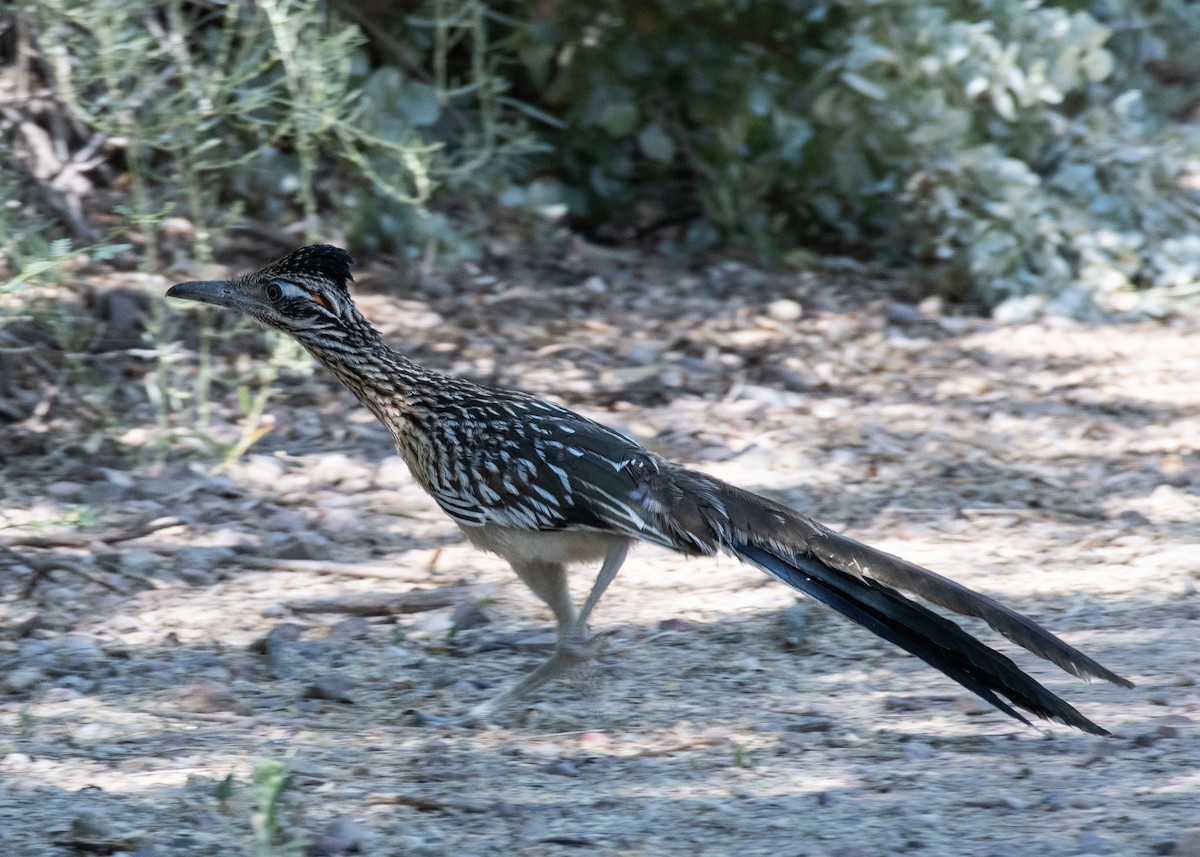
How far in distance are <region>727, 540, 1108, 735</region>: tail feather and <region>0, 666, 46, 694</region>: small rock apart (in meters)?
2.09

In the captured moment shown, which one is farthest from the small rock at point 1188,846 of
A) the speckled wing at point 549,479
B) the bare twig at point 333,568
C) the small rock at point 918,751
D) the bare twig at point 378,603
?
the bare twig at point 333,568

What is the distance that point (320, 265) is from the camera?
5.14m

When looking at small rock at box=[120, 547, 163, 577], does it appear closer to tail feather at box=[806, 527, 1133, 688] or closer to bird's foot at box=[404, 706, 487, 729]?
bird's foot at box=[404, 706, 487, 729]

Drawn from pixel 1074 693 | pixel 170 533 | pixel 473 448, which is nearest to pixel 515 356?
pixel 170 533

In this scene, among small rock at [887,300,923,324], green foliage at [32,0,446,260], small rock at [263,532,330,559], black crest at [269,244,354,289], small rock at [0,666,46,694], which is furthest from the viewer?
small rock at [887,300,923,324]

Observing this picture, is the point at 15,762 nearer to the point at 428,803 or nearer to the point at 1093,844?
the point at 428,803

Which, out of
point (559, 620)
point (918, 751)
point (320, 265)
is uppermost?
point (320, 265)

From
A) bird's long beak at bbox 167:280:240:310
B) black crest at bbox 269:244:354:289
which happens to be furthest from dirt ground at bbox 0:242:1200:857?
black crest at bbox 269:244:354:289

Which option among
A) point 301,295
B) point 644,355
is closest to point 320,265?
point 301,295

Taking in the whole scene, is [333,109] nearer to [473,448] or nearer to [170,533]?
[170,533]

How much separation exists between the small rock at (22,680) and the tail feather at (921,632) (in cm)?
209

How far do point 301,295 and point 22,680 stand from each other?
147 cm

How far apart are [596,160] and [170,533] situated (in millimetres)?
5233

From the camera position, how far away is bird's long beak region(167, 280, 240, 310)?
5.19 meters
